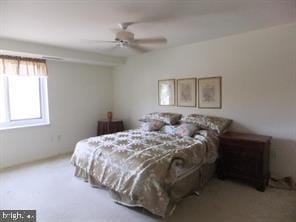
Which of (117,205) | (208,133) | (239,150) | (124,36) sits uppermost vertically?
(124,36)

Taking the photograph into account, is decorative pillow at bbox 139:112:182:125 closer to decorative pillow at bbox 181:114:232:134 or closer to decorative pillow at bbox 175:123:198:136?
decorative pillow at bbox 181:114:232:134

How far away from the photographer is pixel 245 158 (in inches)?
119

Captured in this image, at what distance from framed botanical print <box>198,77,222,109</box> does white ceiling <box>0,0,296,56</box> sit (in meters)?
0.81

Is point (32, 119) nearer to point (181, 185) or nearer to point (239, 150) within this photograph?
point (181, 185)

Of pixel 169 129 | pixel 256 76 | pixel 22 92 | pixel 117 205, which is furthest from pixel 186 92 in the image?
pixel 22 92

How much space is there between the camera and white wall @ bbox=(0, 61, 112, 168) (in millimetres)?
4098

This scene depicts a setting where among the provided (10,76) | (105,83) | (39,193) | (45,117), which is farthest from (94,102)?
(39,193)

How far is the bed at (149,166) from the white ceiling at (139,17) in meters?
1.69

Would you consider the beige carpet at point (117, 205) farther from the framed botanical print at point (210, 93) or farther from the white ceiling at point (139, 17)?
the white ceiling at point (139, 17)

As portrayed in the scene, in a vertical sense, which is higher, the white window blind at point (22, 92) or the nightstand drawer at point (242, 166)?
the white window blind at point (22, 92)

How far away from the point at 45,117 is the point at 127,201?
3.04 meters

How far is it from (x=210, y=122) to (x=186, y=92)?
91 centimetres

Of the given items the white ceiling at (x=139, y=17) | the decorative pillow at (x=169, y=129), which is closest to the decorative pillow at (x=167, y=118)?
the decorative pillow at (x=169, y=129)

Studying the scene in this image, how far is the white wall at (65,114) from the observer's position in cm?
410
